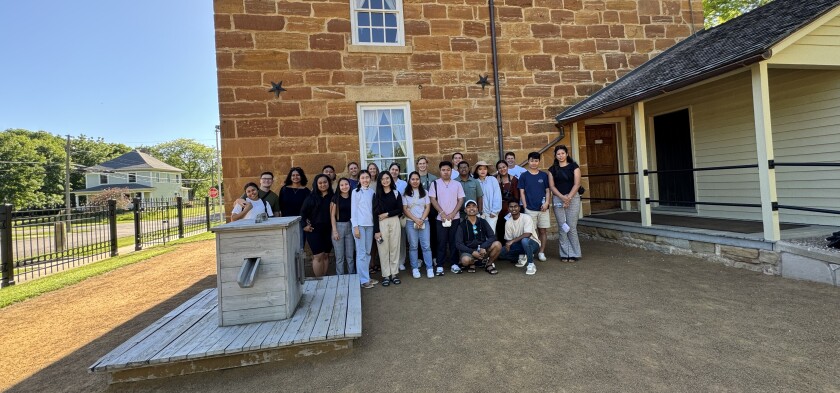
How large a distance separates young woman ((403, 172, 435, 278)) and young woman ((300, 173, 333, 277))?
3.85ft

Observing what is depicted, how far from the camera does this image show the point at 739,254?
5.00 m

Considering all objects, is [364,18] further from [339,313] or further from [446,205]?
[339,313]

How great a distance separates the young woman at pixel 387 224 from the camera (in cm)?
522

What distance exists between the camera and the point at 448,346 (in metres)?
3.20

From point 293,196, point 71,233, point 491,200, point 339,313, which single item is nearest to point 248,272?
point 339,313

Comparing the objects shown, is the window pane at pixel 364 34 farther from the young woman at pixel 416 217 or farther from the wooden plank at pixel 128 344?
the wooden plank at pixel 128 344

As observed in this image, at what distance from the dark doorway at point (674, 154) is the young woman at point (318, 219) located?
6.98 metres

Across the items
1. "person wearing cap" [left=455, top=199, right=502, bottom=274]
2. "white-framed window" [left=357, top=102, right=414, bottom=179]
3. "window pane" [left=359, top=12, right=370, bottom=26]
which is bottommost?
"person wearing cap" [left=455, top=199, right=502, bottom=274]

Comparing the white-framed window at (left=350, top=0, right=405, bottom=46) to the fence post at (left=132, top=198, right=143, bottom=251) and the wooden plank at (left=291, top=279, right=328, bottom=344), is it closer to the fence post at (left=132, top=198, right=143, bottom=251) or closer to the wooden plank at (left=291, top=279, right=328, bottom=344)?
the wooden plank at (left=291, top=279, right=328, bottom=344)

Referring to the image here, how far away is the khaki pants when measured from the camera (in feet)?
17.3

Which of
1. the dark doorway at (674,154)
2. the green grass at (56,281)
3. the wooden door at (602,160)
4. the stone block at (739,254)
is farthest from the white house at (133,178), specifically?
the stone block at (739,254)

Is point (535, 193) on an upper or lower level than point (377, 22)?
lower

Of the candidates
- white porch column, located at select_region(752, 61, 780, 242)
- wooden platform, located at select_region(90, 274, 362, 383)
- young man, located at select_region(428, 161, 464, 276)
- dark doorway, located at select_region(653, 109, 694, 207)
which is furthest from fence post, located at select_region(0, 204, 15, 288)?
dark doorway, located at select_region(653, 109, 694, 207)

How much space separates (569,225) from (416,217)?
2.57 meters
